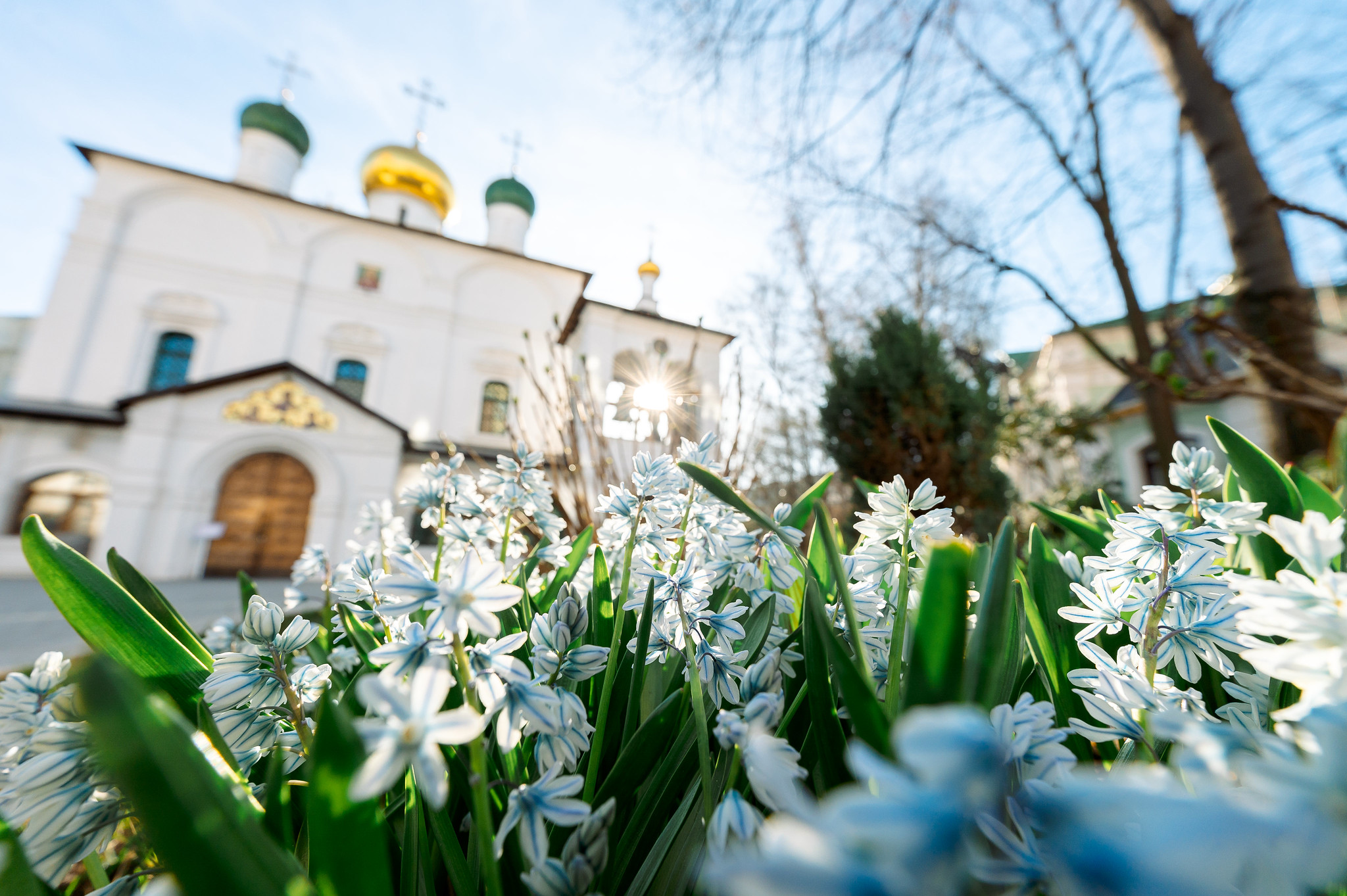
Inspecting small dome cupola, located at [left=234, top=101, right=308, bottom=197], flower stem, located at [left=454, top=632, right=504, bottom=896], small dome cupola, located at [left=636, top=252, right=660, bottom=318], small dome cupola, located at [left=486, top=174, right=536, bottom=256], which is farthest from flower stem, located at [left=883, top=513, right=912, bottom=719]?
small dome cupola, located at [left=234, top=101, right=308, bottom=197]

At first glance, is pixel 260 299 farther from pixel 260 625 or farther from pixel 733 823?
pixel 733 823

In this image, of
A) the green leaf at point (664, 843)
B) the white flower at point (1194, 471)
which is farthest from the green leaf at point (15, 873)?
the white flower at point (1194, 471)

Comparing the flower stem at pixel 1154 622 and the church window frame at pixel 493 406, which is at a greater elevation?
the church window frame at pixel 493 406

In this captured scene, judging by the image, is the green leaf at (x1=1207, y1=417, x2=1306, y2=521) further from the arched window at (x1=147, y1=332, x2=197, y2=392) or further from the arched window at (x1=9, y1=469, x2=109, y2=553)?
the arched window at (x1=147, y1=332, x2=197, y2=392)

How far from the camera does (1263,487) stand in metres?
0.94

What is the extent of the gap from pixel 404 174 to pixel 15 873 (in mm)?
21970

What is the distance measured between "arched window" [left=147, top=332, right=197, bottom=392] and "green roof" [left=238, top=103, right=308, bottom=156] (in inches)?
289

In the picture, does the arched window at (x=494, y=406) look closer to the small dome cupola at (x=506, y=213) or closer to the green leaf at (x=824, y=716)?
the small dome cupola at (x=506, y=213)

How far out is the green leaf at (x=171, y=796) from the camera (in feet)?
1.01

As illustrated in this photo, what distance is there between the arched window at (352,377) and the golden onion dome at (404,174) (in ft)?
22.1

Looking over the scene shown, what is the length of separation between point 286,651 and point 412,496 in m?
0.57

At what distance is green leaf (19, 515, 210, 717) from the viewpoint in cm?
60

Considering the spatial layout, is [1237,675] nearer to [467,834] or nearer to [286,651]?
[467,834]

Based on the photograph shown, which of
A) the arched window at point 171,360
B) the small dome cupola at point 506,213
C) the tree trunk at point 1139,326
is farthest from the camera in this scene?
the small dome cupola at point 506,213
